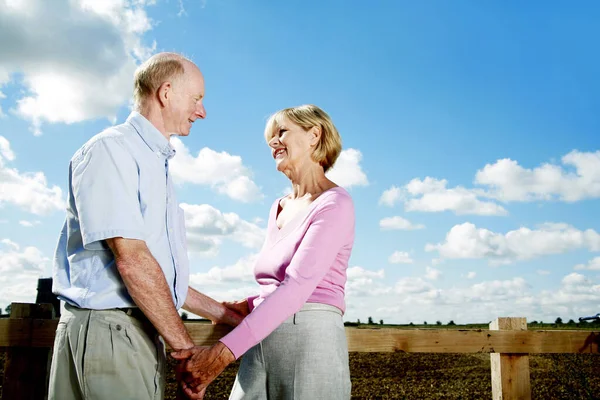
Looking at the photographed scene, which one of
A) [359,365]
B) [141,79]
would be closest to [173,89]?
[141,79]

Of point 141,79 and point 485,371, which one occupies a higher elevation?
point 141,79

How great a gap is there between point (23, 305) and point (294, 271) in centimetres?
192

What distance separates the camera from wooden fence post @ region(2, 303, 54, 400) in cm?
300

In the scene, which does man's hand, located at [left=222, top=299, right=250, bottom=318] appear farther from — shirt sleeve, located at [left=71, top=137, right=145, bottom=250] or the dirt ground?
the dirt ground

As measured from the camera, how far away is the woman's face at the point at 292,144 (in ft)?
8.27

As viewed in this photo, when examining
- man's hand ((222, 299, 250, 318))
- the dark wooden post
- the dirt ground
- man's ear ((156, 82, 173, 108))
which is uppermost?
man's ear ((156, 82, 173, 108))

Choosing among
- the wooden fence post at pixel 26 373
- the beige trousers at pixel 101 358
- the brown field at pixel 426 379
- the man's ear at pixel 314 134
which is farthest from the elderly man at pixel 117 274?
the brown field at pixel 426 379

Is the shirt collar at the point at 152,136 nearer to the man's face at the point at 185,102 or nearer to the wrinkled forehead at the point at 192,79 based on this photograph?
the man's face at the point at 185,102

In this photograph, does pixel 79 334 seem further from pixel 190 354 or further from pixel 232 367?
pixel 232 367

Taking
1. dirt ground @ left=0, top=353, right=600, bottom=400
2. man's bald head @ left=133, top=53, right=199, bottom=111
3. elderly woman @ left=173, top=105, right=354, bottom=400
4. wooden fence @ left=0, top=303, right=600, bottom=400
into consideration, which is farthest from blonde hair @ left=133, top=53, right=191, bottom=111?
dirt ground @ left=0, top=353, right=600, bottom=400

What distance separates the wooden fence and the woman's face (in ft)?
A: 2.99

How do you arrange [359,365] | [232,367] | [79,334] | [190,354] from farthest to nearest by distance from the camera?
[359,365] → [232,367] → [190,354] → [79,334]

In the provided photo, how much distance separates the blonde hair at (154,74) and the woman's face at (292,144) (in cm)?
57

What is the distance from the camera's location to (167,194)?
208 centimetres
